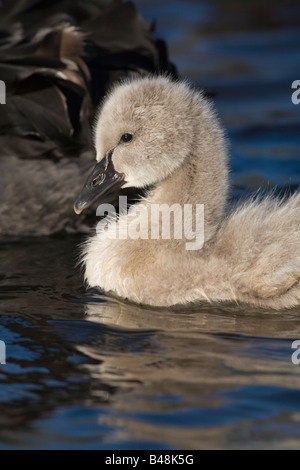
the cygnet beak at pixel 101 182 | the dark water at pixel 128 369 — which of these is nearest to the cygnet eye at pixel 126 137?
the cygnet beak at pixel 101 182

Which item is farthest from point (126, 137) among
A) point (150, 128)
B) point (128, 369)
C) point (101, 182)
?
point (128, 369)

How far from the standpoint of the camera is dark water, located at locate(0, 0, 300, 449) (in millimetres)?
4117

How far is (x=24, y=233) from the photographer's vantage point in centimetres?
710

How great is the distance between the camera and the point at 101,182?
225 inches

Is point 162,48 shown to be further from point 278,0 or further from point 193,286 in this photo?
point 278,0

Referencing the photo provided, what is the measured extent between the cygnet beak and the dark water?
1.79 feet

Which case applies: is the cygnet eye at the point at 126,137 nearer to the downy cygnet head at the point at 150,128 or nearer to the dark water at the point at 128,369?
the downy cygnet head at the point at 150,128

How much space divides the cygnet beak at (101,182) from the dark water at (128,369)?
1.79 ft

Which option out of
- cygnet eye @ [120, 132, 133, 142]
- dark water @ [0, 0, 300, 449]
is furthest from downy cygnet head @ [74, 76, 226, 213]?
dark water @ [0, 0, 300, 449]

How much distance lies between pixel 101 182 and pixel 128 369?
1.41 meters

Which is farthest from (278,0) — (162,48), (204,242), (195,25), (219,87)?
(204,242)

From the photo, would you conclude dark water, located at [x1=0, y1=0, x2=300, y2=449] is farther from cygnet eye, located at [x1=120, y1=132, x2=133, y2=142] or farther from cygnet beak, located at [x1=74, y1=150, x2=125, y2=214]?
cygnet eye, located at [x1=120, y1=132, x2=133, y2=142]

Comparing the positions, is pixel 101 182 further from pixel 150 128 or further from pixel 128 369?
pixel 128 369

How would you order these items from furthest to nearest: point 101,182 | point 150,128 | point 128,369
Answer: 1. point 101,182
2. point 150,128
3. point 128,369
